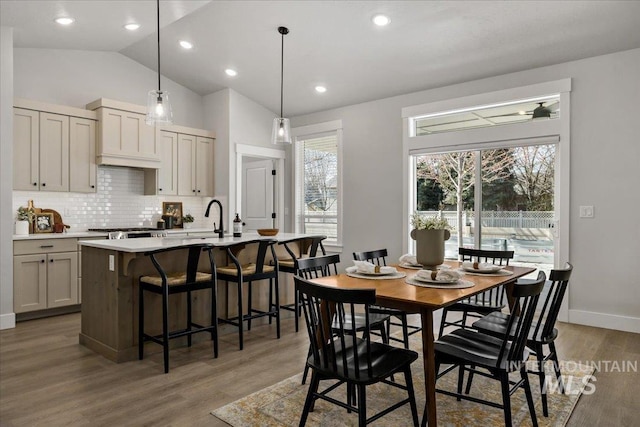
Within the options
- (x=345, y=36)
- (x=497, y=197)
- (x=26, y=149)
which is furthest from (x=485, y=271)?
(x=26, y=149)

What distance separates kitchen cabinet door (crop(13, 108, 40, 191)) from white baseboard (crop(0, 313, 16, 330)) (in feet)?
4.42

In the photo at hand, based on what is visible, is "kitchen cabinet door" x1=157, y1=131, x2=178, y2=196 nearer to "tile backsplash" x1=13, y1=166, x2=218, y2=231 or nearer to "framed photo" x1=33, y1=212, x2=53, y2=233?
"tile backsplash" x1=13, y1=166, x2=218, y2=231

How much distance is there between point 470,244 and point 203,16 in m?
4.05

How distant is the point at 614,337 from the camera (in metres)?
3.93

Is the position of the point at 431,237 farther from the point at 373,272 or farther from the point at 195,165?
the point at 195,165

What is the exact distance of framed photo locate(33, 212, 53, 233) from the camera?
4.92 metres

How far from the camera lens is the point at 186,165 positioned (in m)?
6.23

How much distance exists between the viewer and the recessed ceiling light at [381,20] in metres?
4.17

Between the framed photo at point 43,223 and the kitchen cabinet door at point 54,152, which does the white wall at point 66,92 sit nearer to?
the framed photo at point 43,223

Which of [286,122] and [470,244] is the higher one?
[286,122]

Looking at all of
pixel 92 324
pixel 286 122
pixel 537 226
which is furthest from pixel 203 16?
pixel 537 226

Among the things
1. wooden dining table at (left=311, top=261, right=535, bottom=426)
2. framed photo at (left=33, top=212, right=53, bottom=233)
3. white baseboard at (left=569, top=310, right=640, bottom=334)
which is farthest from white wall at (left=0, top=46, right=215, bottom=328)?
white baseboard at (left=569, top=310, right=640, bottom=334)

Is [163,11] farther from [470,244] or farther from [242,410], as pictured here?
[470,244]

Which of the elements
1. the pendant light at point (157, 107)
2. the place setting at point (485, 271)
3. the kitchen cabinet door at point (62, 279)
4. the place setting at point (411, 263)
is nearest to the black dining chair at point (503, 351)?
the place setting at point (485, 271)
